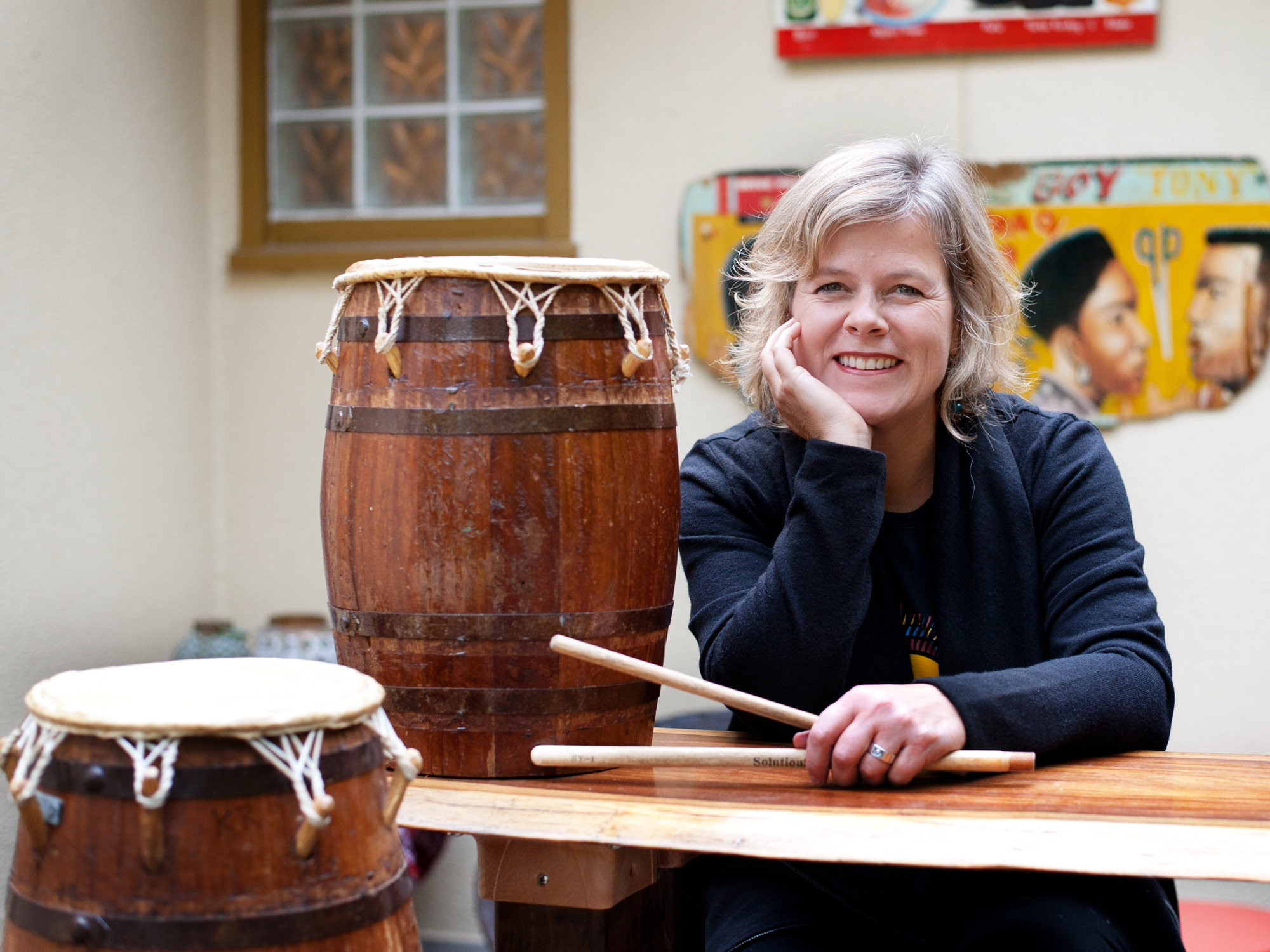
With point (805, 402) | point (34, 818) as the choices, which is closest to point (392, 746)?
point (34, 818)

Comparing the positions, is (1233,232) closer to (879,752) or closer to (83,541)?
(879,752)

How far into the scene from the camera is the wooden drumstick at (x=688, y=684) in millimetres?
1334

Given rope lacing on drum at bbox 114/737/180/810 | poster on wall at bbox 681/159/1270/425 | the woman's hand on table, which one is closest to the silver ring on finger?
the woman's hand on table

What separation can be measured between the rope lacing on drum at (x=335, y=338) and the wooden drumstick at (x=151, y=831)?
2.27 ft

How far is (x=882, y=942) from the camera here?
1.47 meters

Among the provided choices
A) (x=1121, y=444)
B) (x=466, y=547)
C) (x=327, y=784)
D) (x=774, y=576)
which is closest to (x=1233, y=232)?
(x=1121, y=444)

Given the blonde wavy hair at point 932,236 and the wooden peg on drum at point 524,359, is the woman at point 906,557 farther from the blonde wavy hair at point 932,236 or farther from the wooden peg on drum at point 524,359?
the wooden peg on drum at point 524,359

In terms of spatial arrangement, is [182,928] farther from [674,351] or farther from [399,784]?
[674,351]

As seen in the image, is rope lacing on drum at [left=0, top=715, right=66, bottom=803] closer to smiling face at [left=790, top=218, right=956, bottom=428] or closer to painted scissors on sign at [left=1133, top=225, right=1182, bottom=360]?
smiling face at [left=790, top=218, right=956, bottom=428]

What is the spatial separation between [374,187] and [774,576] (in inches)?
93.2

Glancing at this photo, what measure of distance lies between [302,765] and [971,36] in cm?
270

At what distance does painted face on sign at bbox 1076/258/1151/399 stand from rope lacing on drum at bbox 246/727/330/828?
2.58 m

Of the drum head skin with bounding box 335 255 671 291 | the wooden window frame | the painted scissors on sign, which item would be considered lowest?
the drum head skin with bounding box 335 255 671 291

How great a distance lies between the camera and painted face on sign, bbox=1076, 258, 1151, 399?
310 cm
